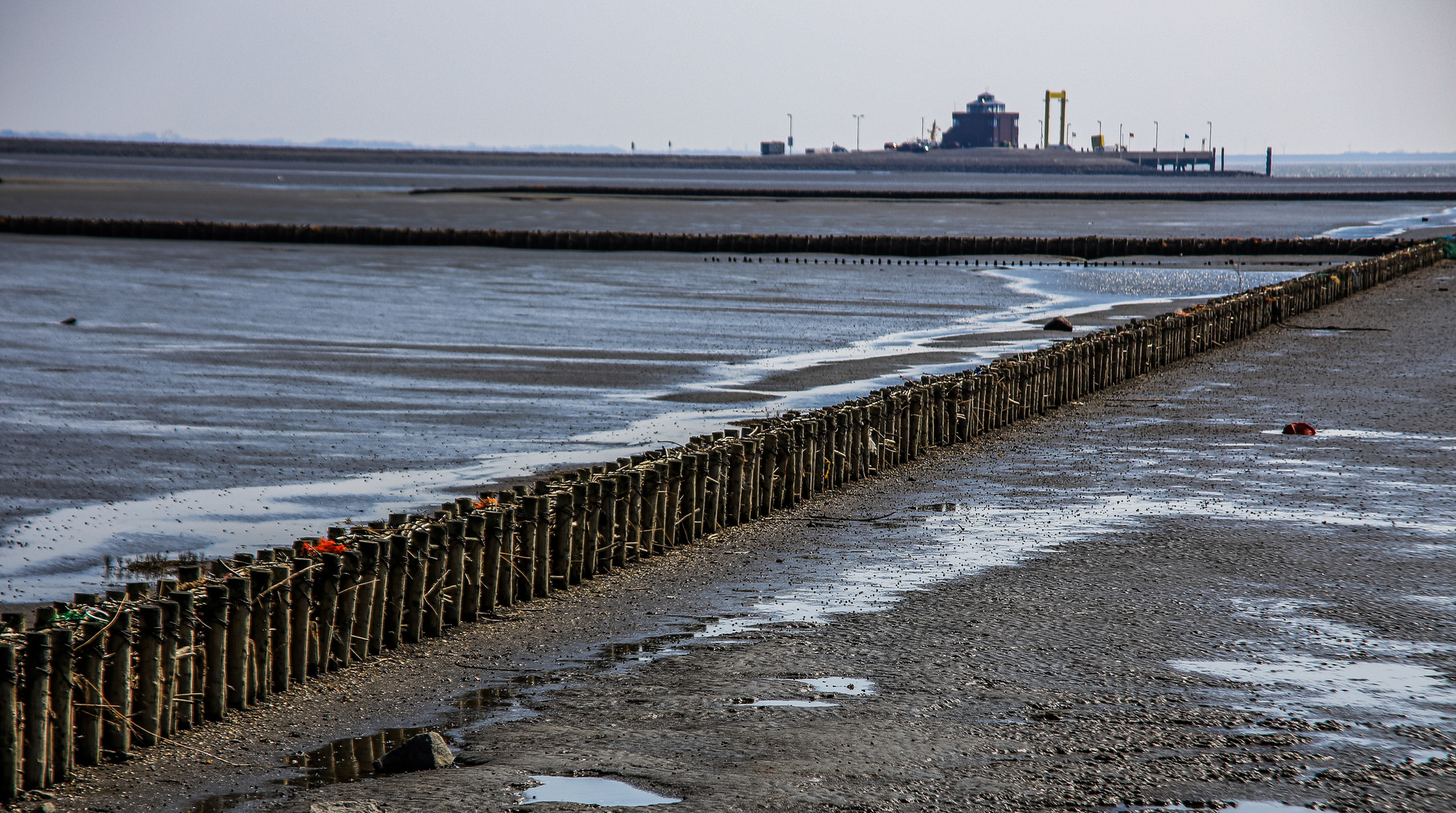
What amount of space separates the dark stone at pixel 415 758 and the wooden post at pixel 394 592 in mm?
2086

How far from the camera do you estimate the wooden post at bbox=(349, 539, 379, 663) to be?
9422 millimetres

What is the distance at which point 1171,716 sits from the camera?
8422mm

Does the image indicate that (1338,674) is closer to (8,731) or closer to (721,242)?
(8,731)

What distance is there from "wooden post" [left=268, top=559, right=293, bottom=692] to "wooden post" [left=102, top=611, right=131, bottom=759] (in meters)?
1.03

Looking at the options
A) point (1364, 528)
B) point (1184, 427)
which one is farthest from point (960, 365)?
point (1364, 528)

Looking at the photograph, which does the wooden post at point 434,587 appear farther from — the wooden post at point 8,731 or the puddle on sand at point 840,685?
the wooden post at point 8,731

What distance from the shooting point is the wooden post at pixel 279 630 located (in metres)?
8.73

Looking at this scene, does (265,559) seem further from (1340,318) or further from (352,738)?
(1340,318)

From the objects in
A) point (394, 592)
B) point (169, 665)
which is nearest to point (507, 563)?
point (394, 592)

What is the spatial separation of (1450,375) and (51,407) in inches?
869

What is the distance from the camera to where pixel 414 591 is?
9867mm

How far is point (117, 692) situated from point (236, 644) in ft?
2.61

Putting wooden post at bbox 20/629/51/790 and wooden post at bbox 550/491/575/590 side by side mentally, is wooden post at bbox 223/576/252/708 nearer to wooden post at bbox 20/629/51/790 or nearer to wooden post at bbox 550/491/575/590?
wooden post at bbox 20/629/51/790

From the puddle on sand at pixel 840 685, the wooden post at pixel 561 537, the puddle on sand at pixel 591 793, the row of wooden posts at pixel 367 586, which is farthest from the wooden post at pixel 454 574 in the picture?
the puddle on sand at pixel 591 793
